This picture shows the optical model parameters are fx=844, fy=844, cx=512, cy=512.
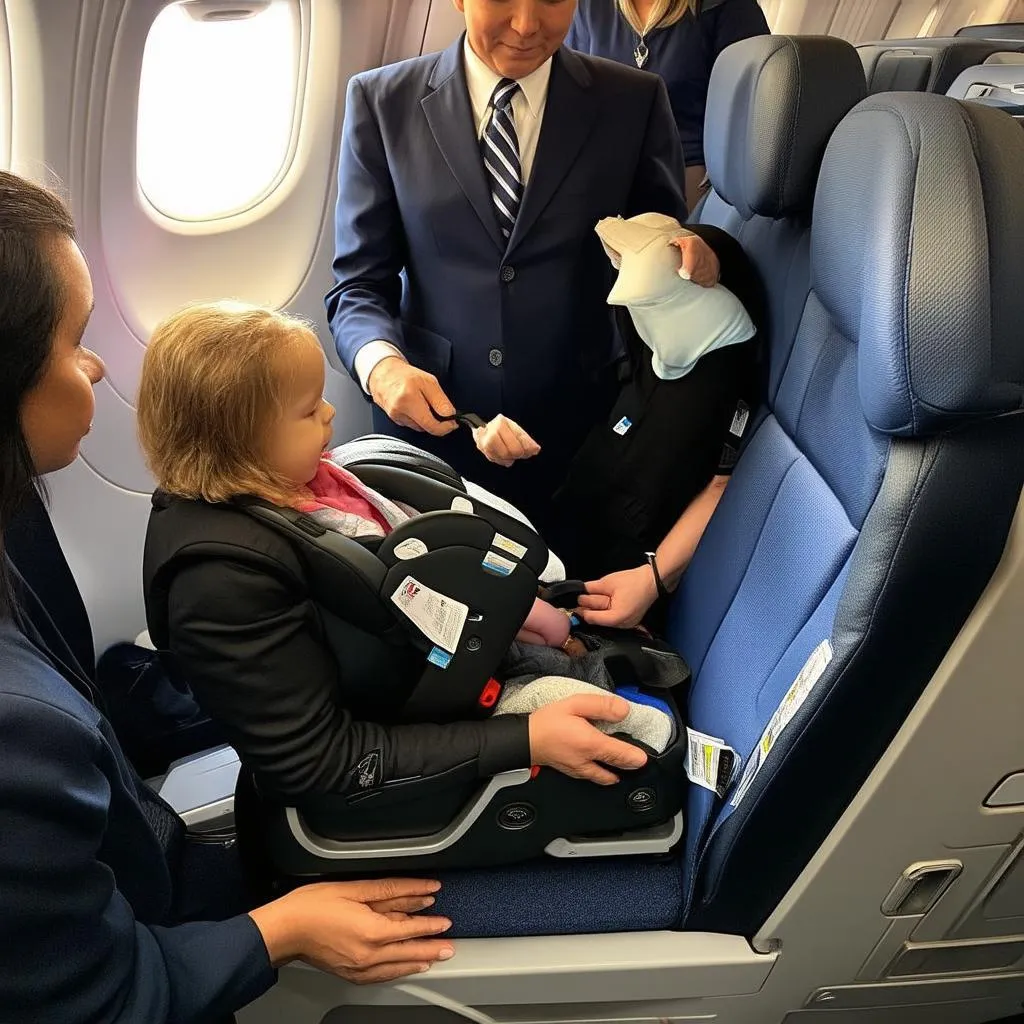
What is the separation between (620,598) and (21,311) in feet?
3.53

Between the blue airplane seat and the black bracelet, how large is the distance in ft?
0.32

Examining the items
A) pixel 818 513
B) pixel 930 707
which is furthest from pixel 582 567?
pixel 930 707

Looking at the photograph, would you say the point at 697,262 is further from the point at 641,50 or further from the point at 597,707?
the point at 641,50

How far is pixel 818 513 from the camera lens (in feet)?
3.78

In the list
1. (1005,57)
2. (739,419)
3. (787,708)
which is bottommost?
(787,708)

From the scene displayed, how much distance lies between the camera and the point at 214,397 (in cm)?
100

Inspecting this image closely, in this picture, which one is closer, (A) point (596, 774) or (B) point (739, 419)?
(A) point (596, 774)

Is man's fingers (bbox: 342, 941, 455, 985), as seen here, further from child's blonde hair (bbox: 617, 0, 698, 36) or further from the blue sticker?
child's blonde hair (bbox: 617, 0, 698, 36)

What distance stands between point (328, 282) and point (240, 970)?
186cm

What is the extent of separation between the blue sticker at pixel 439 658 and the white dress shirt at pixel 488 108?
590mm

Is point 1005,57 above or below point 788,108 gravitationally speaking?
above

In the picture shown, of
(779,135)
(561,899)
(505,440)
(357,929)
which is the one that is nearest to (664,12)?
(779,135)

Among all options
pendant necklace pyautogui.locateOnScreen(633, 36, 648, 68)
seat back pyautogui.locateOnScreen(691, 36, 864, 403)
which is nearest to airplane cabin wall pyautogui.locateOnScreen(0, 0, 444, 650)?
pendant necklace pyautogui.locateOnScreen(633, 36, 648, 68)

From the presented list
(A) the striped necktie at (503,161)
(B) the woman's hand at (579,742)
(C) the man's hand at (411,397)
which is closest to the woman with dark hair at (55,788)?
(B) the woman's hand at (579,742)
